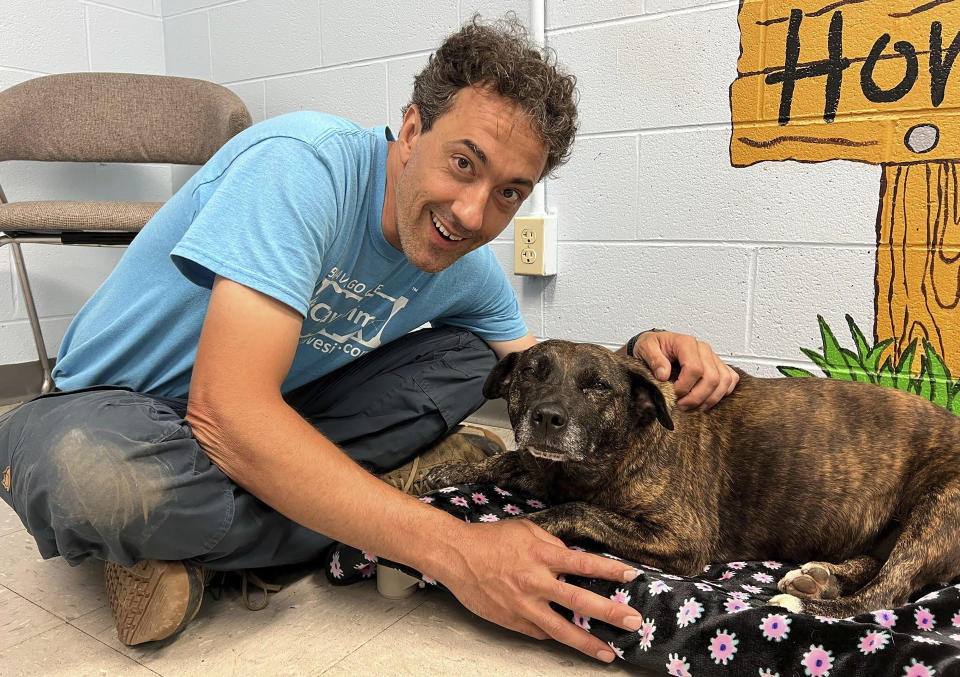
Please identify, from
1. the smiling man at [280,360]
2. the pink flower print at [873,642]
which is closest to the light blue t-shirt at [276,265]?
the smiling man at [280,360]

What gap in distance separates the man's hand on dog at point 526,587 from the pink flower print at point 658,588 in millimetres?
62

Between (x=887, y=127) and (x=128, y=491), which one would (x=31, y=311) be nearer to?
(x=128, y=491)

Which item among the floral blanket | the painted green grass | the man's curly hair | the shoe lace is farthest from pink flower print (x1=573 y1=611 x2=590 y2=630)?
the painted green grass

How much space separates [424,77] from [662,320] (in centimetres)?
155


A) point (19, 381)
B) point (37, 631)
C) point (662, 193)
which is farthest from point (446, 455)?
point (19, 381)

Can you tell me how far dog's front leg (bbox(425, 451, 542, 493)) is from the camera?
191 centimetres

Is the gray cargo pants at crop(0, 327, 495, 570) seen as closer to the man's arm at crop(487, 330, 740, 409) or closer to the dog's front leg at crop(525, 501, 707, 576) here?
the dog's front leg at crop(525, 501, 707, 576)

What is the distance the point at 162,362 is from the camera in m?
1.62

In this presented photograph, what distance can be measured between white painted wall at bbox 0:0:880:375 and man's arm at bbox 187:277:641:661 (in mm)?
1608

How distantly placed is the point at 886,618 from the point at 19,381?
3.89m

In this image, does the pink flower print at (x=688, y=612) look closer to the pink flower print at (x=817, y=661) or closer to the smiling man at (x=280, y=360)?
the smiling man at (x=280, y=360)

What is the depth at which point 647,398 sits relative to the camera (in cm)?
165

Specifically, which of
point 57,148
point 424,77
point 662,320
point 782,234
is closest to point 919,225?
point 782,234

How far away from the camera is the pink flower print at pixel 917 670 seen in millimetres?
1104
